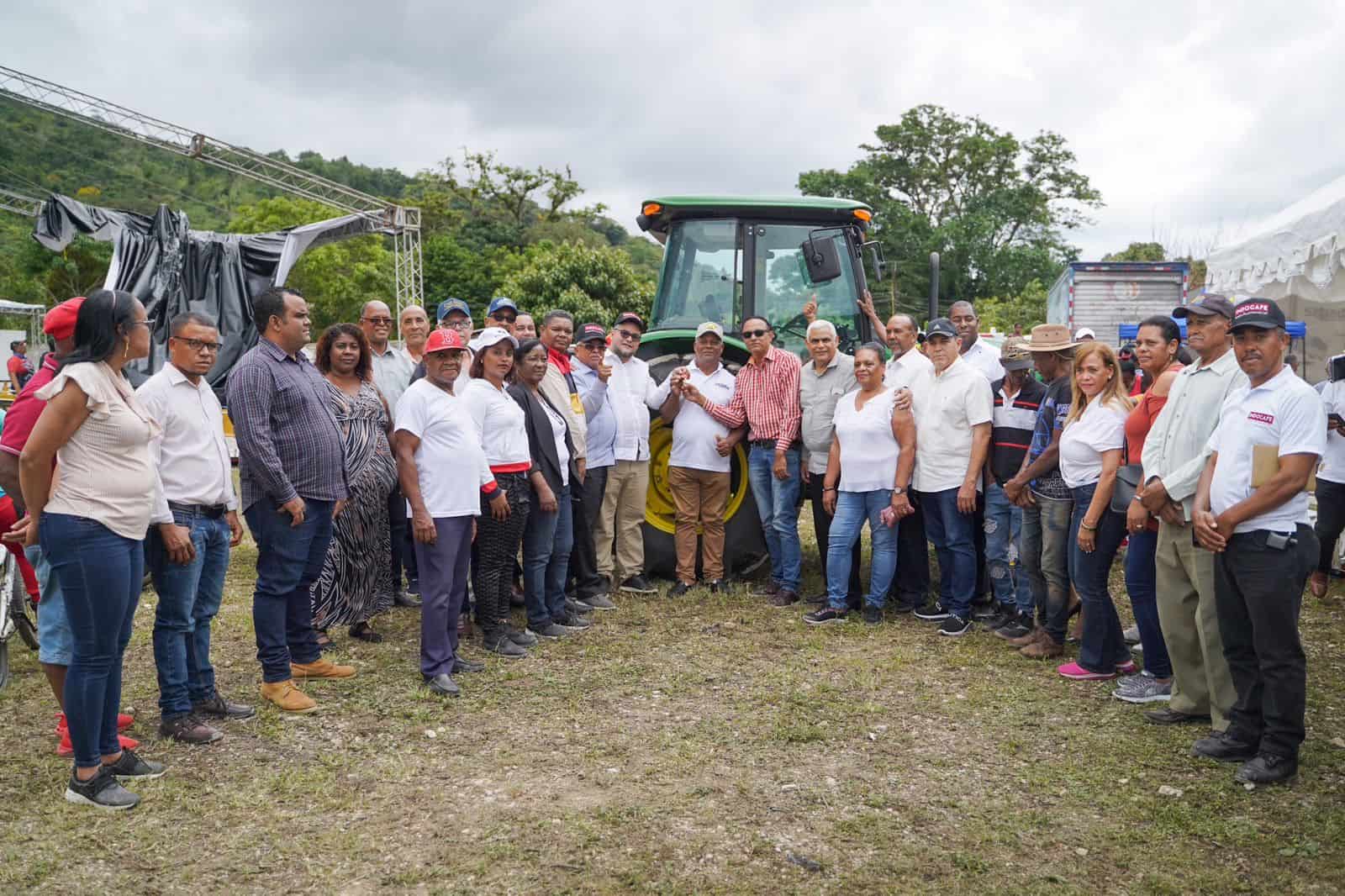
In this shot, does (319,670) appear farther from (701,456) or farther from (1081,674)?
(1081,674)

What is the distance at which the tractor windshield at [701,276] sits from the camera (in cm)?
706

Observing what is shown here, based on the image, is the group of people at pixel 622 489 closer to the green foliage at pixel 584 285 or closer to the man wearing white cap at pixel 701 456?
the man wearing white cap at pixel 701 456

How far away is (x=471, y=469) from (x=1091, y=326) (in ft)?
43.2

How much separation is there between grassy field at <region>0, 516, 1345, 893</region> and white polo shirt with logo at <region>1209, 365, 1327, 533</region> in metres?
1.01

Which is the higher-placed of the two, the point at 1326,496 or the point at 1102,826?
the point at 1326,496

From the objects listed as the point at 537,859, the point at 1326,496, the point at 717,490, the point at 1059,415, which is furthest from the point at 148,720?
the point at 1326,496

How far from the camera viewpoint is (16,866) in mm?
3039

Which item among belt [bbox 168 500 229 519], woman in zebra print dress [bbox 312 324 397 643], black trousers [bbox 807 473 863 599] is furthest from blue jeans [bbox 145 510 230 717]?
black trousers [bbox 807 473 863 599]

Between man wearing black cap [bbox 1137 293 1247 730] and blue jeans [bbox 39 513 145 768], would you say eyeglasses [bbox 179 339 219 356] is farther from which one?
man wearing black cap [bbox 1137 293 1247 730]

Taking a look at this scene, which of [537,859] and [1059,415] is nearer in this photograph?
[537,859]

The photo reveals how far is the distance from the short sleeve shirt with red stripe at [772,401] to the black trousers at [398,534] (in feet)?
6.82

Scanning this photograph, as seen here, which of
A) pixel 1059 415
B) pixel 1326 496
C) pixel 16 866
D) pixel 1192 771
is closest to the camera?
pixel 16 866

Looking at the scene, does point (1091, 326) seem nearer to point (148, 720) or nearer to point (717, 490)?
point (717, 490)

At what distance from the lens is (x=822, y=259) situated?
657cm
